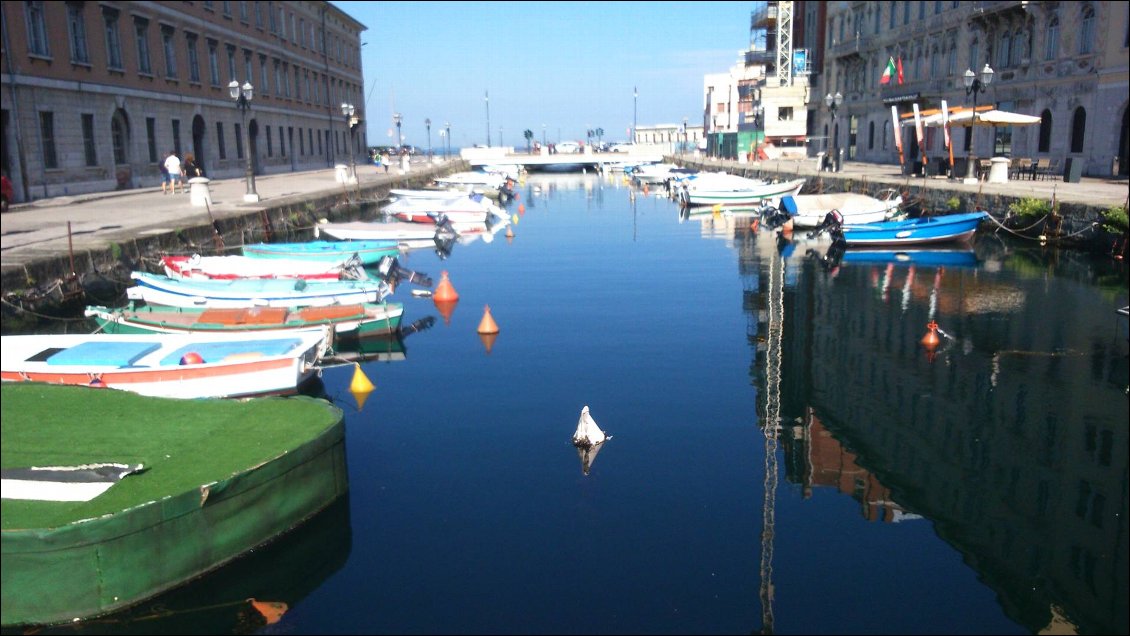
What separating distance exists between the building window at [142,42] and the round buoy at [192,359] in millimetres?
33060

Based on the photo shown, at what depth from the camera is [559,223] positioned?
1626 inches

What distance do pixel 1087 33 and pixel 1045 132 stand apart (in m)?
4.79

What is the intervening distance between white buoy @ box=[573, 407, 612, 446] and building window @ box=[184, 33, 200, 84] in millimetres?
41149

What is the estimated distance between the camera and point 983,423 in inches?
455

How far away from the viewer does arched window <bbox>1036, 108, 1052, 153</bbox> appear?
37.4 m

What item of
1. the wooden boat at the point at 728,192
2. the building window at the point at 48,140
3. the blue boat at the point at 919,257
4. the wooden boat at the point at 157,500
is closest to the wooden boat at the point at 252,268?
the wooden boat at the point at 157,500

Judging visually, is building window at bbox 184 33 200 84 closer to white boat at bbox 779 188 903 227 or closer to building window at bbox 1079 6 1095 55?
white boat at bbox 779 188 903 227

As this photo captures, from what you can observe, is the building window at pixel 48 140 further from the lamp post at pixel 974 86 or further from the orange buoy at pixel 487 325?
the lamp post at pixel 974 86

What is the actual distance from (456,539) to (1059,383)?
33.3 feet

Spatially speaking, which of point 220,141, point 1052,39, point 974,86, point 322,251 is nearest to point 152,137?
point 220,141

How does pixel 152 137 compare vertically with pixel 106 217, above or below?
above

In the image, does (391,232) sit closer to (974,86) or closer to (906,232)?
(906,232)

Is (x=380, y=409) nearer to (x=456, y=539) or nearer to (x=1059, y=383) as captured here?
(x=456, y=539)

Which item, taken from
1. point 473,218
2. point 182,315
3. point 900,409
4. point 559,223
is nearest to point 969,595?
point 900,409
